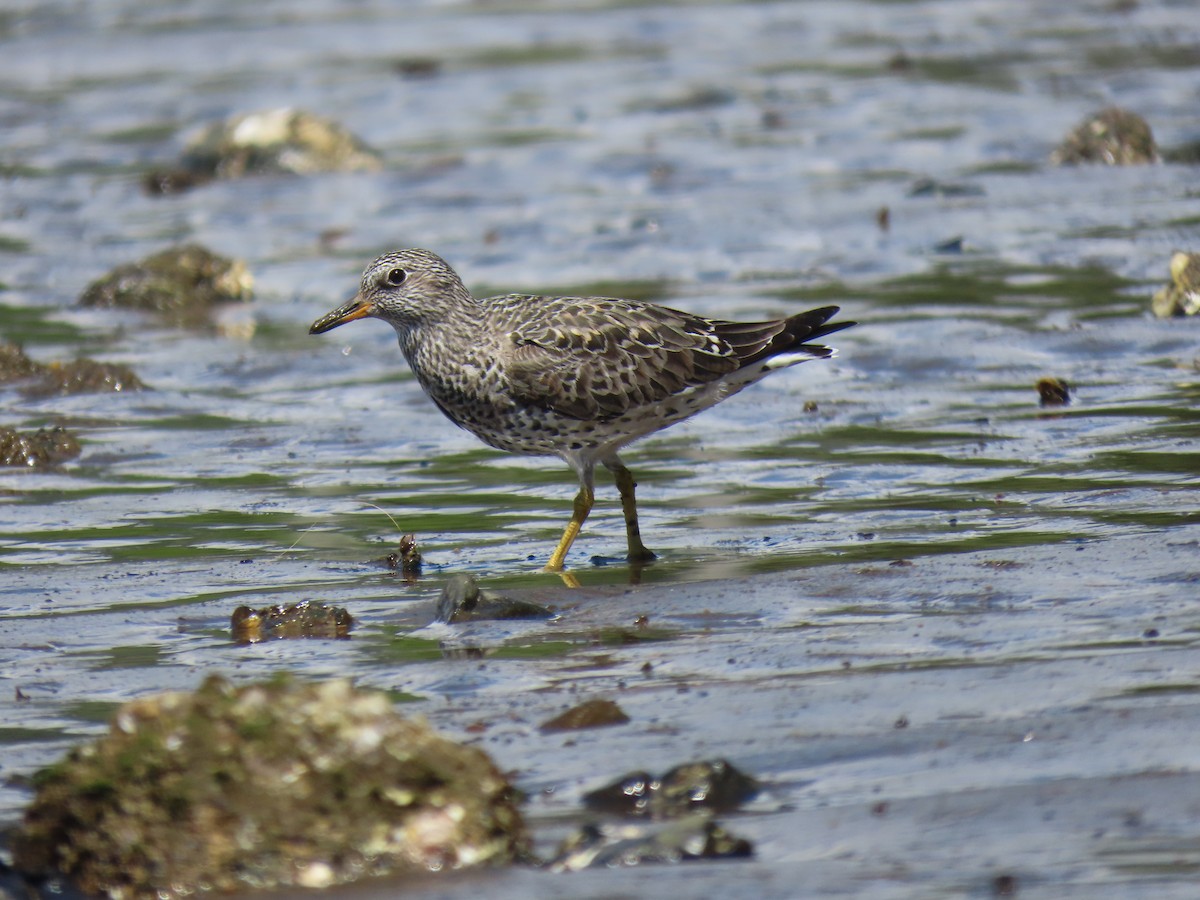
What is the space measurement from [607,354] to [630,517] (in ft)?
3.15

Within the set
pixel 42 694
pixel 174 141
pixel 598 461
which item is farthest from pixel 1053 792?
pixel 174 141

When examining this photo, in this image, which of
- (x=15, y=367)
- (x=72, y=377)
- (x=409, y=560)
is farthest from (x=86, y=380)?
(x=409, y=560)

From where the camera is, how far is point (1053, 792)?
5.41 meters

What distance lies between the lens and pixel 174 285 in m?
15.8

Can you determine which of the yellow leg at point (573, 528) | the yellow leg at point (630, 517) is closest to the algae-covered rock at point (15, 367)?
the yellow leg at point (573, 528)

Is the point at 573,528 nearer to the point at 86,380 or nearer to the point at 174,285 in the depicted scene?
the point at 86,380

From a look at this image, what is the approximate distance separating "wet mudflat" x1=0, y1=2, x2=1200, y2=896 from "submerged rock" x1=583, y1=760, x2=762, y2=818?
0.12 m

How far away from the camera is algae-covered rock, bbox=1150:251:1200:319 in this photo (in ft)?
41.2

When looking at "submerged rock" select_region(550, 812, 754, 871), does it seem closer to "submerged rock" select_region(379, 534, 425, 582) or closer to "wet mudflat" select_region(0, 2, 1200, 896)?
"wet mudflat" select_region(0, 2, 1200, 896)

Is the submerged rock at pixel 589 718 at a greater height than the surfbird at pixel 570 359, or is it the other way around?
the surfbird at pixel 570 359

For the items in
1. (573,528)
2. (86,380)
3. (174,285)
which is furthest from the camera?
(174,285)

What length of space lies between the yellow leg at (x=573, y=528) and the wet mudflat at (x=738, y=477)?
13cm

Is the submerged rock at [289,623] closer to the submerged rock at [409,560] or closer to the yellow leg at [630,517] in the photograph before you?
the submerged rock at [409,560]

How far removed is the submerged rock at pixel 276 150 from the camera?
21062 millimetres
